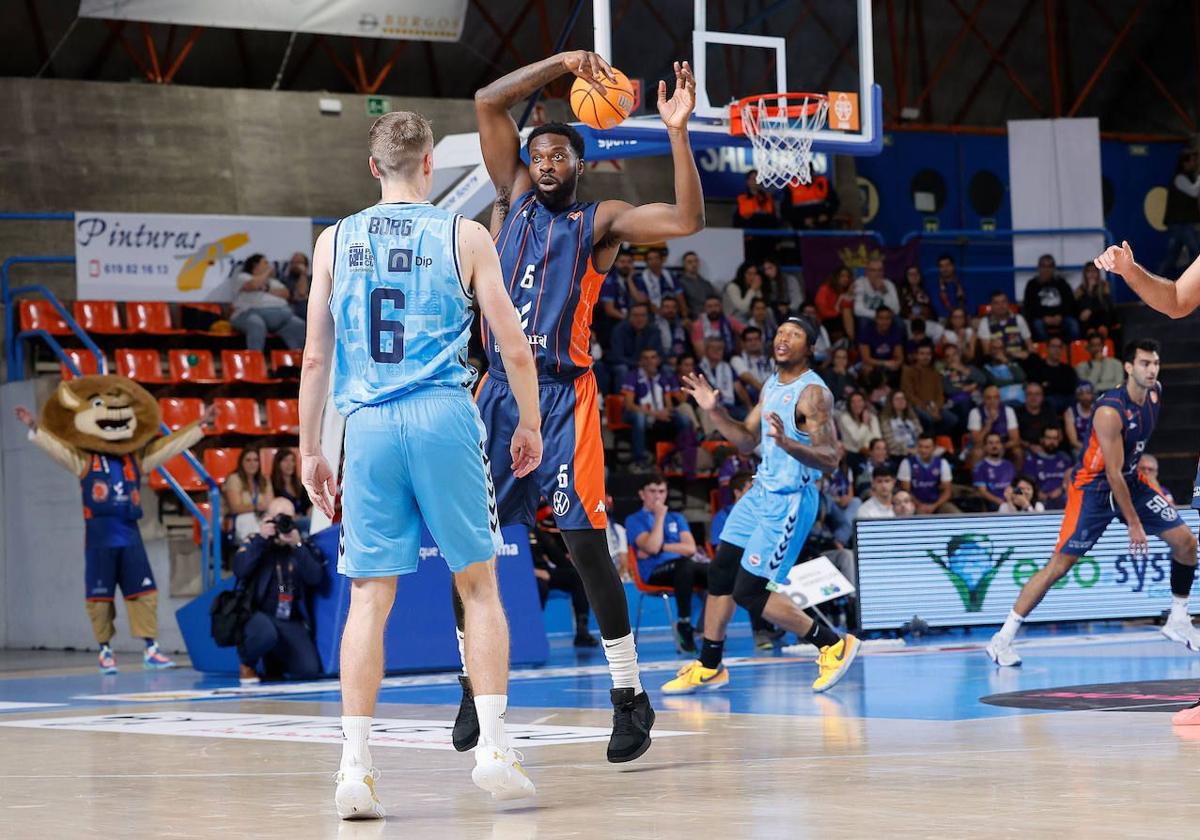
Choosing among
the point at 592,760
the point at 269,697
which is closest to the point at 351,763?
the point at 592,760

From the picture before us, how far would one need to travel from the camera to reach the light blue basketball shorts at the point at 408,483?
207 inches

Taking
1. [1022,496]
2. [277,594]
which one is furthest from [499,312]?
[1022,496]

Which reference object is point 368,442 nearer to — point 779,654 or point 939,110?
point 779,654

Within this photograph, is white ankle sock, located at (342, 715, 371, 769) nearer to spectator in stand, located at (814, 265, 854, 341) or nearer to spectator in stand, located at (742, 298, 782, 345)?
spectator in stand, located at (742, 298, 782, 345)

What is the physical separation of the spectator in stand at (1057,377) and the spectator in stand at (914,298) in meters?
1.80

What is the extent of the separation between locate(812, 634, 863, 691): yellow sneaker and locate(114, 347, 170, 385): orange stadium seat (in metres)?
9.98

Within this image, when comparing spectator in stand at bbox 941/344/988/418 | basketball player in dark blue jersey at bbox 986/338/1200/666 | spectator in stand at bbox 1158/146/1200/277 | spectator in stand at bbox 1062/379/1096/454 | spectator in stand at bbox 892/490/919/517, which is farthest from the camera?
spectator in stand at bbox 1158/146/1200/277

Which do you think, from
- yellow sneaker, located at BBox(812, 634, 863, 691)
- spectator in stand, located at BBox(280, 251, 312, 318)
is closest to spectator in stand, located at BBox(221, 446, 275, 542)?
spectator in stand, located at BBox(280, 251, 312, 318)

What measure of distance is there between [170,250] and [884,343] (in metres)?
8.97

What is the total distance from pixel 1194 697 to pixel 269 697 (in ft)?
17.8

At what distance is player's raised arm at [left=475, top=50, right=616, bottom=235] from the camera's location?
6.30 meters

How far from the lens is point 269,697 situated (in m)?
10.6

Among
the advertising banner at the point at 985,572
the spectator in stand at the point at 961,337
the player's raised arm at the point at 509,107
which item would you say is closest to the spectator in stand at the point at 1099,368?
the spectator in stand at the point at 961,337

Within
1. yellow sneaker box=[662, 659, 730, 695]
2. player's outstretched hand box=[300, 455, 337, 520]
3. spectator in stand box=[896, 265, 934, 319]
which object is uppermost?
spectator in stand box=[896, 265, 934, 319]
